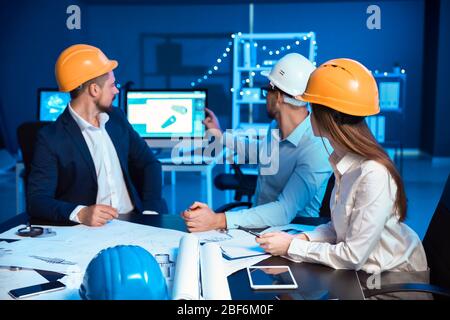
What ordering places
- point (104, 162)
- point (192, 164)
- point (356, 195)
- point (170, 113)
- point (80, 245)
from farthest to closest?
1. point (170, 113)
2. point (192, 164)
3. point (104, 162)
4. point (80, 245)
5. point (356, 195)

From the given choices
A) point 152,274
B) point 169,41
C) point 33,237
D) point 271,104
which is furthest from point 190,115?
point 169,41

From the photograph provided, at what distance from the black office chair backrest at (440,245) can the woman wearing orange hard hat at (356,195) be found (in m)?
0.10

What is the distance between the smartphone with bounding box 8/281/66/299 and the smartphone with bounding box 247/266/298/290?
501 millimetres

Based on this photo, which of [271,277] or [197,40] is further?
[197,40]

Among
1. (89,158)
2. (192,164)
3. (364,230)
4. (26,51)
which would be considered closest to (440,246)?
(364,230)

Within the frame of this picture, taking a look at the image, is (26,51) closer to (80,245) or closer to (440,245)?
(80,245)

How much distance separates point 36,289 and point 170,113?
3.67m

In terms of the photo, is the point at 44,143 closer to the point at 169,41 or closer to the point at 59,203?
the point at 59,203

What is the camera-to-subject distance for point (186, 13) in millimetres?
9891

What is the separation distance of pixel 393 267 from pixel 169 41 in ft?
29.0

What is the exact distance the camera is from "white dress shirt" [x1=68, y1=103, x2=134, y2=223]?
2610mm

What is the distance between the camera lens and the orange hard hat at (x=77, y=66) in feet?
7.64

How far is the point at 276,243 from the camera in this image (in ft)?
5.47

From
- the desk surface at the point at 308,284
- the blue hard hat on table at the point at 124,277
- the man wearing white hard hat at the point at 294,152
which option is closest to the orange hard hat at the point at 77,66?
the man wearing white hard hat at the point at 294,152
